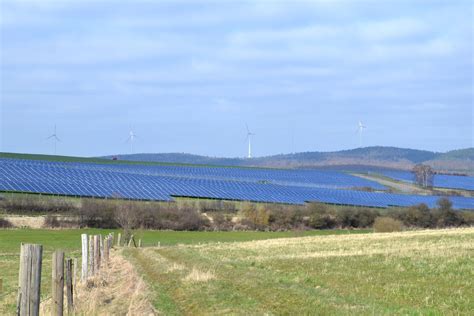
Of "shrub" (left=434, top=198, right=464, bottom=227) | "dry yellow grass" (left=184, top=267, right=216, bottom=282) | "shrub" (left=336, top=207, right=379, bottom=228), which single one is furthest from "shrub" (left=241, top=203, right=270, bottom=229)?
"dry yellow grass" (left=184, top=267, right=216, bottom=282)

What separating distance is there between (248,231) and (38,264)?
6373 centimetres

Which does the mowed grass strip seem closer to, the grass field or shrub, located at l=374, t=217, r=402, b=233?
the grass field

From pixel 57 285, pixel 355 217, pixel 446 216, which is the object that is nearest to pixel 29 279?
pixel 57 285

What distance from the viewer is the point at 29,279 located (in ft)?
27.3

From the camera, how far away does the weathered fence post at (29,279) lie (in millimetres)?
8312

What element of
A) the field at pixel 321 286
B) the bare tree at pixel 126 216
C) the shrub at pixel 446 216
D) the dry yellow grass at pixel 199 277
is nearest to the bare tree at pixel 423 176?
the shrub at pixel 446 216

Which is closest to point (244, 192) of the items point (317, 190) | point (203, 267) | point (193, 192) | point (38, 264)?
point (193, 192)

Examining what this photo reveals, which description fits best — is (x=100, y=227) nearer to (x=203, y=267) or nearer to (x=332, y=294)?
(x=203, y=267)

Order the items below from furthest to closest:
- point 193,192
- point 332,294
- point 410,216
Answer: point 193,192, point 410,216, point 332,294

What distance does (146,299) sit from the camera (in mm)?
13266

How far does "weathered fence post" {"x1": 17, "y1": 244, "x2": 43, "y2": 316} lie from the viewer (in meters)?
8.31

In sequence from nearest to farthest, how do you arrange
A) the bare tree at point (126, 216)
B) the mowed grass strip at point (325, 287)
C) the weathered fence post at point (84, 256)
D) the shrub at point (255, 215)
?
the mowed grass strip at point (325, 287) → the weathered fence post at point (84, 256) → the bare tree at point (126, 216) → the shrub at point (255, 215)

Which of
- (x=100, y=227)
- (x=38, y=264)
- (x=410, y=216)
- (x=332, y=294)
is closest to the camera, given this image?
(x=38, y=264)

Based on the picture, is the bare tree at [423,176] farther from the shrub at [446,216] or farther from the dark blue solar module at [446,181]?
the shrub at [446,216]
